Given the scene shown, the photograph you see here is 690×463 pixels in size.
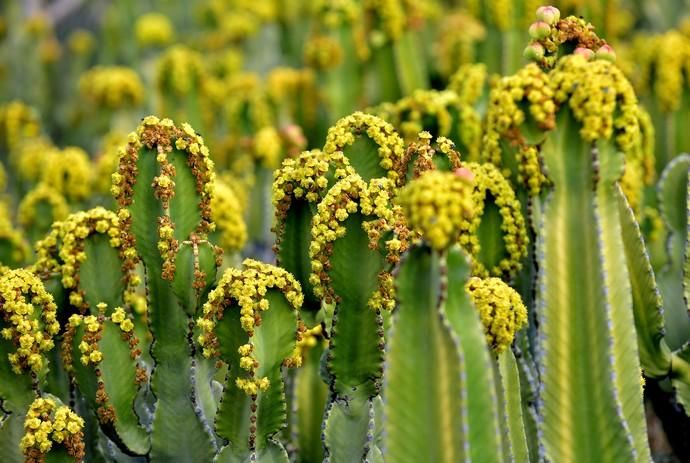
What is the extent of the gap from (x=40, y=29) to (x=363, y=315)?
16.1 feet

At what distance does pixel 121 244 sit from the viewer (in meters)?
2.50

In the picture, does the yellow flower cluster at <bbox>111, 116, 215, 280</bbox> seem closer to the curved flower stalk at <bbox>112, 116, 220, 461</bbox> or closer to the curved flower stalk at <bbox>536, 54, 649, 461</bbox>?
the curved flower stalk at <bbox>112, 116, 220, 461</bbox>

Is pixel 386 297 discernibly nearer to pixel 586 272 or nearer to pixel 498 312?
pixel 498 312

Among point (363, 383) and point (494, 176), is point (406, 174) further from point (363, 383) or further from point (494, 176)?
point (363, 383)

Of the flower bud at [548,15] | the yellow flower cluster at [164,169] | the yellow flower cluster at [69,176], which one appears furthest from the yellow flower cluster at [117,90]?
the flower bud at [548,15]

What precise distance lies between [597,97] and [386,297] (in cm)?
64

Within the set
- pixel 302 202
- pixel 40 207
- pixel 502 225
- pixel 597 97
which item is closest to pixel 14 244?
pixel 40 207

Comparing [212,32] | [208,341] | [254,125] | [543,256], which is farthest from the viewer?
[212,32]

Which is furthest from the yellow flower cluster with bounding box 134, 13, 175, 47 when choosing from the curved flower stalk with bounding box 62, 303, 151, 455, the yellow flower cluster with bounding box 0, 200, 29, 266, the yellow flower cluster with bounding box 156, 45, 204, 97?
the curved flower stalk with bounding box 62, 303, 151, 455

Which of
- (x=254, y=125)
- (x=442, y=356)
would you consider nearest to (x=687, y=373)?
(x=442, y=356)

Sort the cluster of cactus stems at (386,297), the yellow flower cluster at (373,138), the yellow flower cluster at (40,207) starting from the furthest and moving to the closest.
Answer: the yellow flower cluster at (40,207) < the yellow flower cluster at (373,138) < the cluster of cactus stems at (386,297)

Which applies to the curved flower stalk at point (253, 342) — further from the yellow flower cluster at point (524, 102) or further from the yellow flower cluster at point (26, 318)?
the yellow flower cluster at point (524, 102)

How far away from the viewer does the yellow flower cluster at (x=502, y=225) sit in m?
2.53

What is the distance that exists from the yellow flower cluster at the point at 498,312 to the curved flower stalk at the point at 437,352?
0.91ft
